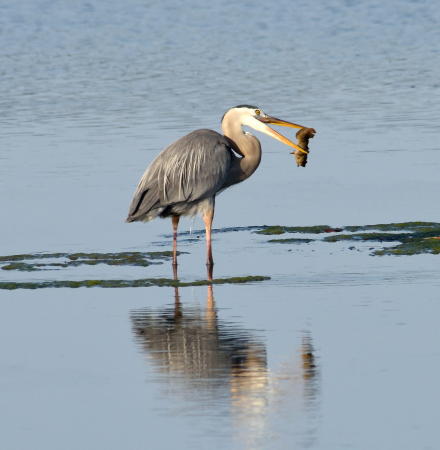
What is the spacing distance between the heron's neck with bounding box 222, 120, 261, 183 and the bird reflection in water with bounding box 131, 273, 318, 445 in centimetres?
350

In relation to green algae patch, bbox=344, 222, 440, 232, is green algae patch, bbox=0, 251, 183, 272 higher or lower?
lower

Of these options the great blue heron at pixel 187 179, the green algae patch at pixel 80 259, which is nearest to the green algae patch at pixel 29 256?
the green algae patch at pixel 80 259

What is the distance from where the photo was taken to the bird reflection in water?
10211mm

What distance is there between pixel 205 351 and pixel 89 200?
8135 mm

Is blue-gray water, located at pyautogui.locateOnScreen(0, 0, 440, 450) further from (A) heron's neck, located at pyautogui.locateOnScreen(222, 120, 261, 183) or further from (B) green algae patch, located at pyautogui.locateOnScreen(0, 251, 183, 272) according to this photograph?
(A) heron's neck, located at pyautogui.locateOnScreen(222, 120, 261, 183)

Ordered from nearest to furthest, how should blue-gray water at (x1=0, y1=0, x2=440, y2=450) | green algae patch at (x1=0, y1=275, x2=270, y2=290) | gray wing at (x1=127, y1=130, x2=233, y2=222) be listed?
blue-gray water at (x1=0, y1=0, x2=440, y2=450) → green algae patch at (x1=0, y1=275, x2=270, y2=290) → gray wing at (x1=127, y1=130, x2=233, y2=222)

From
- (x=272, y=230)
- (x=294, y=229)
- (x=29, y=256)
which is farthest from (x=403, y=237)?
(x=29, y=256)

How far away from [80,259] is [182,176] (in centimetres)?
134

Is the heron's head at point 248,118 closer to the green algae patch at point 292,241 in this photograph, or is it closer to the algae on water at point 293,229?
the algae on water at point 293,229

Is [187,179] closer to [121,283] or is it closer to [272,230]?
[272,230]

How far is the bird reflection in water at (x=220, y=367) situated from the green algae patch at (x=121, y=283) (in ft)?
3.94

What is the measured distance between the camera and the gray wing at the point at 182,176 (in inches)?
638

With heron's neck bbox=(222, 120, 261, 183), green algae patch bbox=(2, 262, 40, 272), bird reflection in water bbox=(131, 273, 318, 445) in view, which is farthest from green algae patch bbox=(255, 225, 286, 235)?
bird reflection in water bbox=(131, 273, 318, 445)

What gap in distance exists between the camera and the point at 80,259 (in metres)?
16.0
